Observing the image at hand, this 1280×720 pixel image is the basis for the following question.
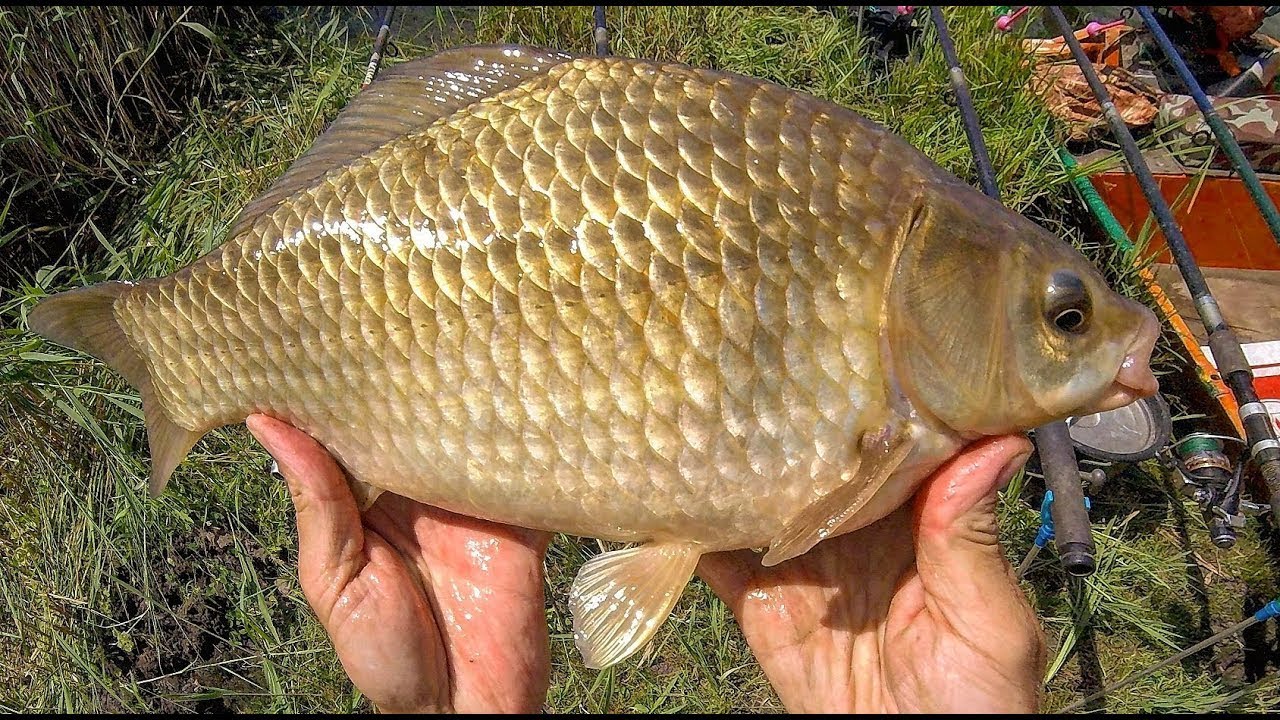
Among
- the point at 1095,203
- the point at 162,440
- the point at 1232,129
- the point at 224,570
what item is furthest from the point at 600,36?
the point at 1232,129

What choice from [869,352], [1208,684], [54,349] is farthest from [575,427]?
[1208,684]

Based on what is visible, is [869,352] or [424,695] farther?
[424,695]

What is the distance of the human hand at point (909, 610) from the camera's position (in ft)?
4.90

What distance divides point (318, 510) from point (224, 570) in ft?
4.12

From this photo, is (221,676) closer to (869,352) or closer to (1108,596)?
(869,352)

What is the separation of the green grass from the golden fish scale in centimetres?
131

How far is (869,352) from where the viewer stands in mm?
1442

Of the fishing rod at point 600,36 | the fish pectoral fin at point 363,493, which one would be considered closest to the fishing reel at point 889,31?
the fishing rod at point 600,36

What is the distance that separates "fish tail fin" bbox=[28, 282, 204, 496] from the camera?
6.02 ft

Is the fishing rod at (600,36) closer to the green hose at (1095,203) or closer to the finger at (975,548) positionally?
the finger at (975,548)

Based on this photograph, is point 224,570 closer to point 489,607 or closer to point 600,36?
point 489,607

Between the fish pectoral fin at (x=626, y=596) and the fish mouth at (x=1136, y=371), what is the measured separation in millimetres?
820

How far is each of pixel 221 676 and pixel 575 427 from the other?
1.92 m

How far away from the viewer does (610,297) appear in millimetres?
1460
